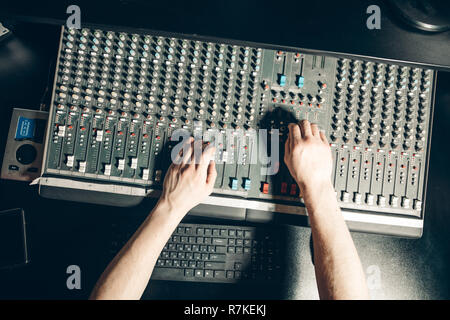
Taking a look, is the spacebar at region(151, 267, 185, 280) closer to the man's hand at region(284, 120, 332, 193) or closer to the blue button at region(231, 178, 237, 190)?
the blue button at region(231, 178, 237, 190)

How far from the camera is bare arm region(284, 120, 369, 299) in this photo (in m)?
1.14

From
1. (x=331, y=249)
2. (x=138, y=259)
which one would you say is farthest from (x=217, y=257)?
(x=331, y=249)

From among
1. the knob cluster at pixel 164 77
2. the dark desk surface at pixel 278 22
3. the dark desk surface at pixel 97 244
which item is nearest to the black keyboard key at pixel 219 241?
the dark desk surface at pixel 97 244

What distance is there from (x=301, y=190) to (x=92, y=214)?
854 mm

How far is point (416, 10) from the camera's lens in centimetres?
110

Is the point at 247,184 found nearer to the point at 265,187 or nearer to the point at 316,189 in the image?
the point at 265,187

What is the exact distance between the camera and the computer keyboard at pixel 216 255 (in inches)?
50.5

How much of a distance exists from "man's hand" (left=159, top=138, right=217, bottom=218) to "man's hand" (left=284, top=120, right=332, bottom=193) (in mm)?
289

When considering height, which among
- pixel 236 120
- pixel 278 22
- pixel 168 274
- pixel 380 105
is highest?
pixel 278 22

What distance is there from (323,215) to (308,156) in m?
0.21

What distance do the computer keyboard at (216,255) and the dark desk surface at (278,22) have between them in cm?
72

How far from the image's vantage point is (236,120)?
3.98 feet
